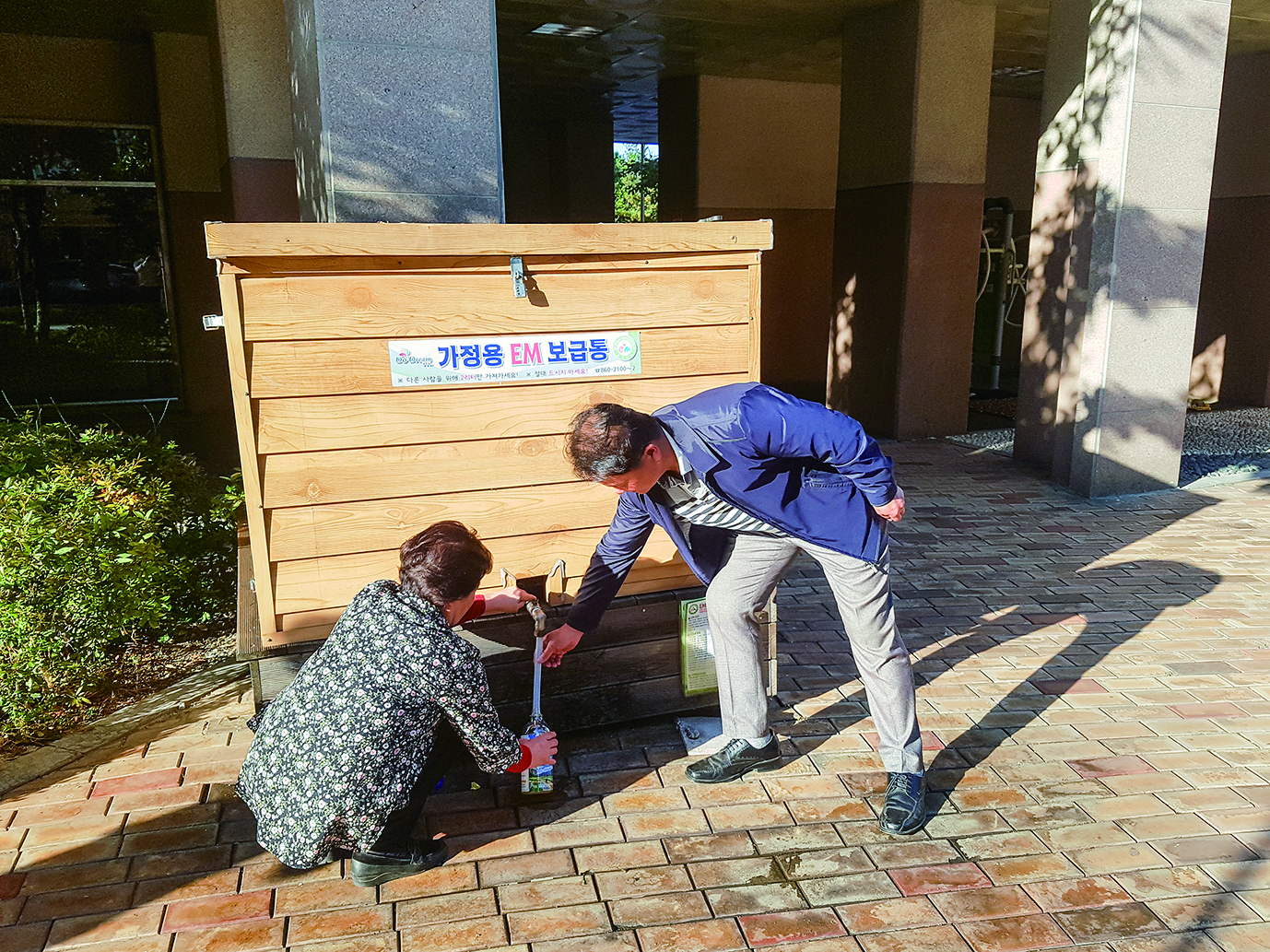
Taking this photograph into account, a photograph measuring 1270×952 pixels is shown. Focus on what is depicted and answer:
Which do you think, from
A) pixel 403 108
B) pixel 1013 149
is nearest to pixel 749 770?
pixel 403 108

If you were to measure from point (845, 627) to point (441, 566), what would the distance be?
4.68 ft

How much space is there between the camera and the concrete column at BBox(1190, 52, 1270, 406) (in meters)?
10.9

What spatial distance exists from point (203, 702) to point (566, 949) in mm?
2235

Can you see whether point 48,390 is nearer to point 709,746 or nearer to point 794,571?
point 794,571

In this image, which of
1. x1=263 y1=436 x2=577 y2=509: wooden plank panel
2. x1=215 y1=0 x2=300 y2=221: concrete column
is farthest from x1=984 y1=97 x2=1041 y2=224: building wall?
x1=263 y1=436 x2=577 y2=509: wooden plank panel

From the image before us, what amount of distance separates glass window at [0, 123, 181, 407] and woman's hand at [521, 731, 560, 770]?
9399 mm

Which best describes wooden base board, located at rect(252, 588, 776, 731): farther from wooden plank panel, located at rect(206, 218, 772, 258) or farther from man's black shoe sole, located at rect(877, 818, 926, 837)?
wooden plank panel, located at rect(206, 218, 772, 258)

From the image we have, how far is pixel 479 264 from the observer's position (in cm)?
329

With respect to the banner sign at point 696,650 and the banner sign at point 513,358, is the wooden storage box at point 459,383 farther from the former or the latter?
the banner sign at point 696,650

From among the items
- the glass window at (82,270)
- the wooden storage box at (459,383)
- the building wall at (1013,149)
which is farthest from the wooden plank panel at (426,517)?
the building wall at (1013,149)

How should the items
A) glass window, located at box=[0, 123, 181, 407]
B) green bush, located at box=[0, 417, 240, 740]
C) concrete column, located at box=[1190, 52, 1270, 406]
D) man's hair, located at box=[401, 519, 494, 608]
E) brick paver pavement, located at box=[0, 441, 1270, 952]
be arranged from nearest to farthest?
brick paver pavement, located at box=[0, 441, 1270, 952]
man's hair, located at box=[401, 519, 494, 608]
green bush, located at box=[0, 417, 240, 740]
concrete column, located at box=[1190, 52, 1270, 406]
glass window, located at box=[0, 123, 181, 407]

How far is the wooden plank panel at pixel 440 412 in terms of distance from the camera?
3164mm

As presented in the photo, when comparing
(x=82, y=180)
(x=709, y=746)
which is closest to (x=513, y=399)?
(x=709, y=746)

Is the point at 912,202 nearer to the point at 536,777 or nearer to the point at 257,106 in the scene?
the point at 257,106
